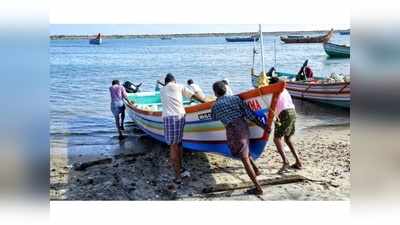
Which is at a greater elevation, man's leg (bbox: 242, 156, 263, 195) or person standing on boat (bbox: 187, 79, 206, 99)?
person standing on boat (bbox: 187, 79, 206, 99)

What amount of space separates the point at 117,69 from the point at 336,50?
1.77m

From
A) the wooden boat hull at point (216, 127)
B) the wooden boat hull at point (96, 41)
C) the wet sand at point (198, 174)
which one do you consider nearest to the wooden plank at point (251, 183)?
the wet sand at point (198, 174)

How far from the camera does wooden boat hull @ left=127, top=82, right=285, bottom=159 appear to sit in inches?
166

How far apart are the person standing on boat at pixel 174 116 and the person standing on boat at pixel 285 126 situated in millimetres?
601

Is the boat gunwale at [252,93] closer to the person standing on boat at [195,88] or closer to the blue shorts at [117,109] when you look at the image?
the person standing on boat at [195,88]

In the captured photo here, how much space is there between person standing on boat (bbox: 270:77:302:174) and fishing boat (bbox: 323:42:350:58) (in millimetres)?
564

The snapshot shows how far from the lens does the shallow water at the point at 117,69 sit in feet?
15.0

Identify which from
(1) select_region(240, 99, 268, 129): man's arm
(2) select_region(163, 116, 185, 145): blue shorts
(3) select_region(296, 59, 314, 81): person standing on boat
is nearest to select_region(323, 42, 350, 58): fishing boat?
(3) select_region(296, 59, 314, 81): person standing on boat

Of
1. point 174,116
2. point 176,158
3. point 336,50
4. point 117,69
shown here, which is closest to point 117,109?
point 117,69

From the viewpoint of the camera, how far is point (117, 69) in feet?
15.8

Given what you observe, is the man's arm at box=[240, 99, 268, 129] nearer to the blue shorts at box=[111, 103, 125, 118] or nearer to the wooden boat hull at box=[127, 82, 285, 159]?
the wooden boat hull at box=[127, 82, 285, 159]
